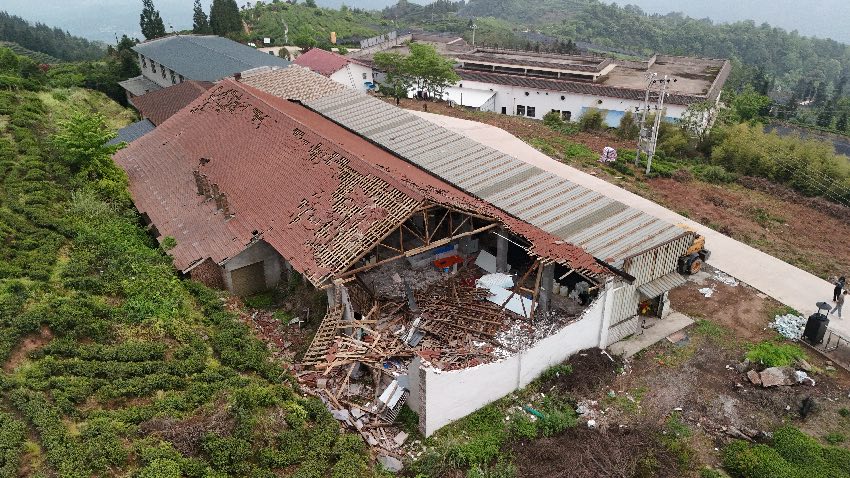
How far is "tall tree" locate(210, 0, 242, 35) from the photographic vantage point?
65312mm

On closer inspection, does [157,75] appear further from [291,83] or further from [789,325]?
[789,325]

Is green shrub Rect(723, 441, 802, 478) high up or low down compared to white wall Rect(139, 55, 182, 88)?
down

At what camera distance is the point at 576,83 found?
48.1 meters

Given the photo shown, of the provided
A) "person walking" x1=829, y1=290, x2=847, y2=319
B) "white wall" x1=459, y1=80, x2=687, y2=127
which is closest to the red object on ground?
"person walking" x1=829, y1=290, x2=847, y2=319

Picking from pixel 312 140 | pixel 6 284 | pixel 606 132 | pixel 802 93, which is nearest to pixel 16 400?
pixel 6 284

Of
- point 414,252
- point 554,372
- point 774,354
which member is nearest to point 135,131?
point 414,252

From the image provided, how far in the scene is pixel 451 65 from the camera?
160ft

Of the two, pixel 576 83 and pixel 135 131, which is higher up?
pixel 135 131

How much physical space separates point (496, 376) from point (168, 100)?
2901cm

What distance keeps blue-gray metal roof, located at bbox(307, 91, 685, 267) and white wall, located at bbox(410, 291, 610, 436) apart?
217cm

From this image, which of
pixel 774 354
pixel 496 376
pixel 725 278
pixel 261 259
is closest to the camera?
pixel 496 376

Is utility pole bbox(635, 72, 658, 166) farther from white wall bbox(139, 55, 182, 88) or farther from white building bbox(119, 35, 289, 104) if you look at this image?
white wall bbox(139, 55, 182, 88)

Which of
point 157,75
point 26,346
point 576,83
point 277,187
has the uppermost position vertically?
point 157,75

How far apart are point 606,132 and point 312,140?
75.9 ft
